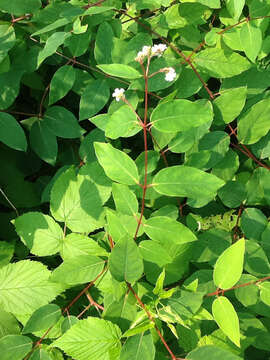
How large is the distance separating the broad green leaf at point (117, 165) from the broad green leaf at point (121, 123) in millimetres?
43

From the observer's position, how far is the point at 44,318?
3.72 ft

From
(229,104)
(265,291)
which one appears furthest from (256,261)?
(229,104)

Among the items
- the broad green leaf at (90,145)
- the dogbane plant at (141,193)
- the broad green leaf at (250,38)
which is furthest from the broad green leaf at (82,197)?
the broad green leaf at (250,38)

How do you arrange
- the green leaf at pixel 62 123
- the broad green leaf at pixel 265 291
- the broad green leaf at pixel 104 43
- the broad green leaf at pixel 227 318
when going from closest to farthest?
the broad green leaf at pixel 227 318 → the broad green leaf at pixel 265 291 → the broad green leaf at pixel 104 43 → the green leaf at pixel 62 123

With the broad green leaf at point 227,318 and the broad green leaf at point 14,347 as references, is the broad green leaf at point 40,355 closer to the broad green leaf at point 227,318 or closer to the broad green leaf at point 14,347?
the broad green leaf at point 14,347

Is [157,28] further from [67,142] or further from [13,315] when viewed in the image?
[13,315]

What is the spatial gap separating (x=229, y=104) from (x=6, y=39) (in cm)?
77

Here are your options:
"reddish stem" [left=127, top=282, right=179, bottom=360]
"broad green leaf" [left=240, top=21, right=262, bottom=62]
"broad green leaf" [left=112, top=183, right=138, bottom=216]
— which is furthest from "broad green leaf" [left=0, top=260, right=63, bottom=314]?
"broad green leaf" [left=240, top=21, right=262, bottom=62]

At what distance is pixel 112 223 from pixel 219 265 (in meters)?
0.30

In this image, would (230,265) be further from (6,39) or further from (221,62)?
(6,39)

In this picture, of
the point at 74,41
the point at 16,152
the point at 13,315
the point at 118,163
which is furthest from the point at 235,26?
the point at 13,315

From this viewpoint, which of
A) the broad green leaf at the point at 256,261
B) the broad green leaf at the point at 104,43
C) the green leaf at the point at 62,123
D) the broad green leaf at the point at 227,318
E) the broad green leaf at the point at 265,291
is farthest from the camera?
the green leaf at the point at 62,123

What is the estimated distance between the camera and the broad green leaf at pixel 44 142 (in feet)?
4.56

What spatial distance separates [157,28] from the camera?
1.34m
